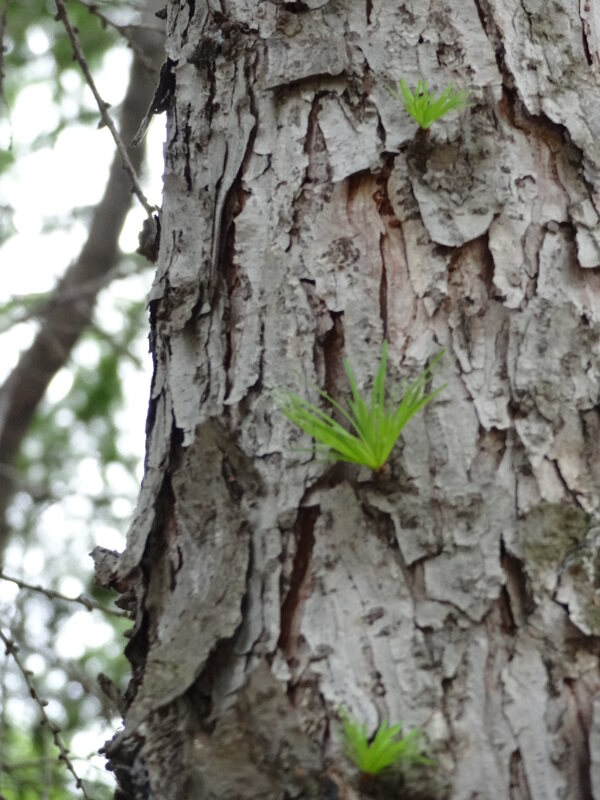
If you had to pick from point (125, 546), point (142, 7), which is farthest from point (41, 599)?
point (125, 546)

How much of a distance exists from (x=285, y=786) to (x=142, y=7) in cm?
229

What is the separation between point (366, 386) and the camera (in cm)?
93

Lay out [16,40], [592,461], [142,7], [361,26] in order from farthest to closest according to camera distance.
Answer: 1. [16,40]
2. [142,7]
3. [361,26]
4. [592,461]

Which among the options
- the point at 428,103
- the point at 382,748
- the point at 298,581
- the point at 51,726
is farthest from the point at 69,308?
the point at 382,748

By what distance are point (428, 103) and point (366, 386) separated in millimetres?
335

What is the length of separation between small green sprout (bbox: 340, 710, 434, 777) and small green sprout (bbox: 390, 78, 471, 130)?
623 mm

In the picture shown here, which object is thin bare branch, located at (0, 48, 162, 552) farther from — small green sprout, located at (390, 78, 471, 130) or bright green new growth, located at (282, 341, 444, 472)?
bright green new growth, located at (282, 341, 444, 472)

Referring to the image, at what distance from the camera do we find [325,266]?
1007 mm

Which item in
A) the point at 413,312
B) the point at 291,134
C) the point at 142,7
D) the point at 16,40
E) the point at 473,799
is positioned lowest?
the point at 473,799

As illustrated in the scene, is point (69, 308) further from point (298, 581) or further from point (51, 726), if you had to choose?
point (298, 581)

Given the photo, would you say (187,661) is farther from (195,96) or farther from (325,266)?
(195,96)

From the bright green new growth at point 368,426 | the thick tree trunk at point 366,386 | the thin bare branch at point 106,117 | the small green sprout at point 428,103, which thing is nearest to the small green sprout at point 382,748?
the thick tree trunk at point 366,386

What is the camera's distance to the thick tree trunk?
80 cm

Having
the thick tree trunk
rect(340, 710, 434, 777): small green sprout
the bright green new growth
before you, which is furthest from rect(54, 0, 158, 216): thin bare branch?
rect(340, 710, 434, 777): small green sprout
